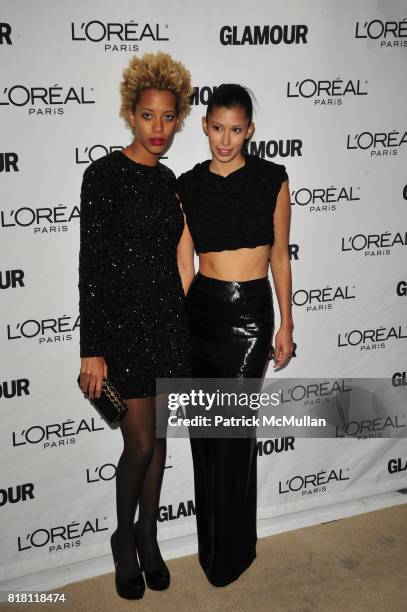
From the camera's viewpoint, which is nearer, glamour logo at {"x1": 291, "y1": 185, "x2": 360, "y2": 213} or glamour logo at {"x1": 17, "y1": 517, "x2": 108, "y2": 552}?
glamour logo at {"x1": 17, "y1": 517, "x2": 108, "y2": 552}

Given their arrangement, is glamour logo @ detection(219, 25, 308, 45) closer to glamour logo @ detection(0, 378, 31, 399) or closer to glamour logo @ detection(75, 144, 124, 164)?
glamour logo @ detection(75, 144, 124, 164)

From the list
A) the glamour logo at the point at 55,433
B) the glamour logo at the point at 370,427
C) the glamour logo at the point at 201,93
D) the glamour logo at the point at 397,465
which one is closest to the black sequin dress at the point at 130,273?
the glamour logo at the point at 201,93

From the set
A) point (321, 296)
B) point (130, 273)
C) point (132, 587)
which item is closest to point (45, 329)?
point (130, 273)

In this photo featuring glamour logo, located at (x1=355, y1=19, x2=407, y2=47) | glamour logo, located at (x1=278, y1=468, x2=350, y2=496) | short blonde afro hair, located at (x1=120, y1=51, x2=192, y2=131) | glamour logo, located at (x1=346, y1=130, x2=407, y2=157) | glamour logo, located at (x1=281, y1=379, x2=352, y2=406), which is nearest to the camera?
short blonde afro hair, located at (x1=120, y1=51, x2=192, y2=131)

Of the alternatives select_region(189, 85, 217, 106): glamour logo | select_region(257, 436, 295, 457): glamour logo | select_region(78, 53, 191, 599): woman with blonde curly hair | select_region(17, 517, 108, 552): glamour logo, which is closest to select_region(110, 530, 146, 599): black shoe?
select_region(78, 53, 191, 599): woman with blonde curly hair

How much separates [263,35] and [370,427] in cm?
223

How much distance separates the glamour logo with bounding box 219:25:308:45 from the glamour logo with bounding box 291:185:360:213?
708mm

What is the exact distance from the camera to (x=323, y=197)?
3.38 m

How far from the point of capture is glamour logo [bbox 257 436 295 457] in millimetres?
3627

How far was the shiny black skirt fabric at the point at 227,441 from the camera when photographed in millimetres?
2826

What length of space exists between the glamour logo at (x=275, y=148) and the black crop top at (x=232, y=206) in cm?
35

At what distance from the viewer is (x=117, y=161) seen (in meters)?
2.57

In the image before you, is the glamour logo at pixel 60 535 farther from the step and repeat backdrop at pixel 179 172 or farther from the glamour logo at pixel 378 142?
the glamour logo at pixel 378 142

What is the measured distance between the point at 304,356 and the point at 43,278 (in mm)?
1465
